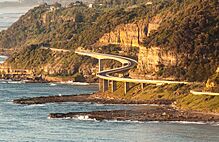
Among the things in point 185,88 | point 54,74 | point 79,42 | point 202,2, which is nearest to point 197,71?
point 185,88

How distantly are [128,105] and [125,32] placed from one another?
50.0 meters

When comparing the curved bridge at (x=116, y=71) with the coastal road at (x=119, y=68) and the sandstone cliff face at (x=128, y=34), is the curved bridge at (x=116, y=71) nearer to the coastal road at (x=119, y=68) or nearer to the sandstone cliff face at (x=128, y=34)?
the coastal road at (x=119, y=68)

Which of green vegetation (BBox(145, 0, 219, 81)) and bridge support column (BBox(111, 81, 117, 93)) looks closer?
green vegetation (BBox(145, 0, 219, 81))

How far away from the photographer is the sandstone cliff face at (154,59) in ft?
433

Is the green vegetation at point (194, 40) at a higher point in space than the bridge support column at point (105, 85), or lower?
higher

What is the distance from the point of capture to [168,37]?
135500 mm

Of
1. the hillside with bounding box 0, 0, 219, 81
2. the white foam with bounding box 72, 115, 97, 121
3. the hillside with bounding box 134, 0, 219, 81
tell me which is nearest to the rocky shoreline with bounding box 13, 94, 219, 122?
the white foam with bounding box 72, 115, 97, 121

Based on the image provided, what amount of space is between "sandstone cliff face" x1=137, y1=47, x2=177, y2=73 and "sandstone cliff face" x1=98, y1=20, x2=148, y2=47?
74.0 ft

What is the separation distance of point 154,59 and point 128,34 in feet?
111

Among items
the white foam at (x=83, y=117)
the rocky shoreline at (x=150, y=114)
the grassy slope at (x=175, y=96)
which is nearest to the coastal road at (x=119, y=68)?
the grassy slope at (x=175, y=96)

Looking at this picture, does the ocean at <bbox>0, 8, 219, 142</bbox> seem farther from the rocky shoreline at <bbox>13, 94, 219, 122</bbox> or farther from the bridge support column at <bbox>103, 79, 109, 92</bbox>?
the bridge support column at <bbox>103, 79, 109, 92</bbox>

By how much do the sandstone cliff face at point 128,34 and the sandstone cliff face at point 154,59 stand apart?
2255cm

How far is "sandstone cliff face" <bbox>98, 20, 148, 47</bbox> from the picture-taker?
16438 centimetres

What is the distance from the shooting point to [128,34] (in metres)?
168
